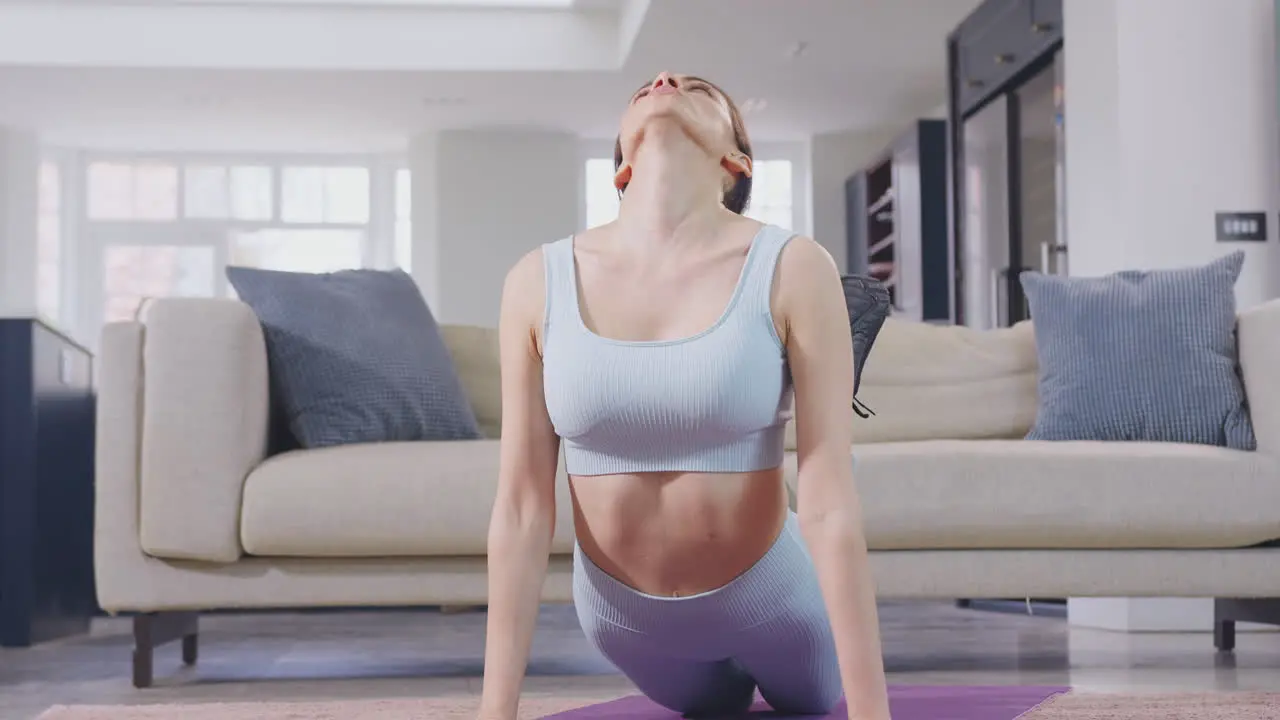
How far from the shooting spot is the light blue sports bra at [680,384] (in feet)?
4.33

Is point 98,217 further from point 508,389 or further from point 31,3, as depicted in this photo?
point 508,389

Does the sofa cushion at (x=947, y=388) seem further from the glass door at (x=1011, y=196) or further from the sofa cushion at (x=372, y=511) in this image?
the glass door at (x=1011, y=196)

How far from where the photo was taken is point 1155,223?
4324 millimetres

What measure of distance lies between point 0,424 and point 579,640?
1458mm

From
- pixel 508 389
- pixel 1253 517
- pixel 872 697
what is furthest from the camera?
pixel 1253 517

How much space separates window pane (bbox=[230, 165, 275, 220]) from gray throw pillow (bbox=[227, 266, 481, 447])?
8898 millimetres

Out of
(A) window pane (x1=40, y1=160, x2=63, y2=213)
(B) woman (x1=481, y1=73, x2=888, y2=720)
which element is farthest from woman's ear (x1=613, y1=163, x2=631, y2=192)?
(A) window pane (x1=40, y1=160, x2=63, y2=213)

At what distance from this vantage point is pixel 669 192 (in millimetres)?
1393

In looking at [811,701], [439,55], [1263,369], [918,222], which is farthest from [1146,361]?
[439,55]

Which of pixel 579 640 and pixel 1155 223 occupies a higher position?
pixel 1155 223

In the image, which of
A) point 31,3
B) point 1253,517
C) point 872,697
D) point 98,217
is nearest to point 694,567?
point 872,697

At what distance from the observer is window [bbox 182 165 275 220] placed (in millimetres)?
11773

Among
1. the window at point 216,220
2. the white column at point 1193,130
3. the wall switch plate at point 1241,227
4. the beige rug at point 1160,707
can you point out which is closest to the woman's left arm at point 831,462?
the beige rug at point 1160,707

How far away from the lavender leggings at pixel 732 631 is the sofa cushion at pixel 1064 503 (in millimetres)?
1110
